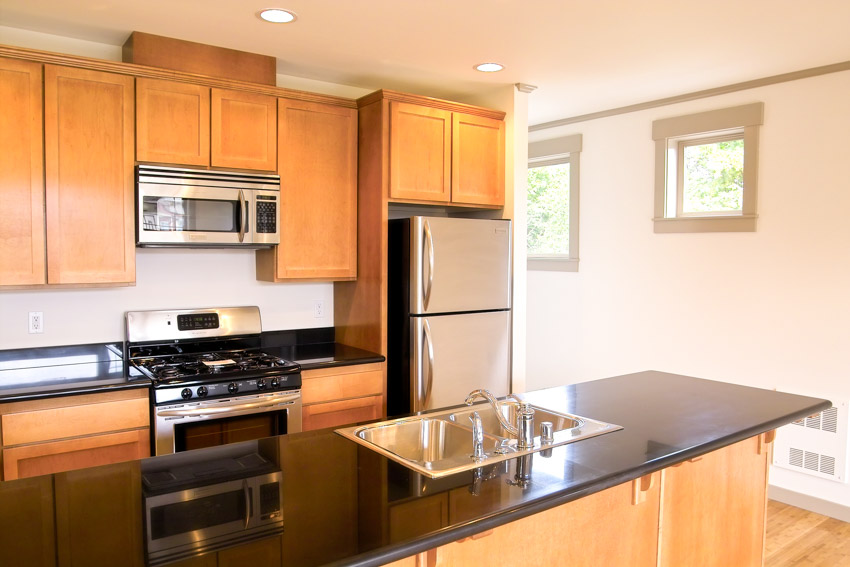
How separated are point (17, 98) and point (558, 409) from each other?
2.60 metres

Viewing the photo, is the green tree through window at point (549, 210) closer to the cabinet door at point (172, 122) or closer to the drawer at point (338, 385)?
the drawer at point (338, 385)

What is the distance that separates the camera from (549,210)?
5480 mm

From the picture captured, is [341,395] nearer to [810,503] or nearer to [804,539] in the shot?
[804,539]

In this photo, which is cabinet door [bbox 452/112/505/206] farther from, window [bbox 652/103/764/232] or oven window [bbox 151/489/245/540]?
oven window [bbox 151/489/245/540]

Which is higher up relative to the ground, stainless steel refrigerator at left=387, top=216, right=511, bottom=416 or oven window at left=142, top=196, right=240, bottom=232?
oven window at left=142, top=196, right=240, bottom=232

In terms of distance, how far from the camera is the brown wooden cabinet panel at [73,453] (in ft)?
8.52

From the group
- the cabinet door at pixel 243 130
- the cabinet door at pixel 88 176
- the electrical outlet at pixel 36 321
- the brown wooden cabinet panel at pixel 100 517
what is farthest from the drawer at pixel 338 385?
the brown wooden cabinet panel at pixel 100 517

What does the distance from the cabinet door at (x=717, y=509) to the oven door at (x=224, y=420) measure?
6.09ft

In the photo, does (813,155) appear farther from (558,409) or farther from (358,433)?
(358,433)

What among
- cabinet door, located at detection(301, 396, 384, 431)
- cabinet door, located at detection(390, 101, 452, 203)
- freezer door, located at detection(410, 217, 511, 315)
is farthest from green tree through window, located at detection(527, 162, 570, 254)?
cabinet door, located at detection(301, 396, 384, 431)

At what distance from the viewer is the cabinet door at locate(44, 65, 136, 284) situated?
9.44ft

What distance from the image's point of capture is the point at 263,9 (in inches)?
109

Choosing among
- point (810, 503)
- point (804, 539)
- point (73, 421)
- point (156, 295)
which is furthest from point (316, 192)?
point (810, 503)

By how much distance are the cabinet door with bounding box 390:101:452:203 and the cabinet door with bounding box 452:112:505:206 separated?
0.06 metres
